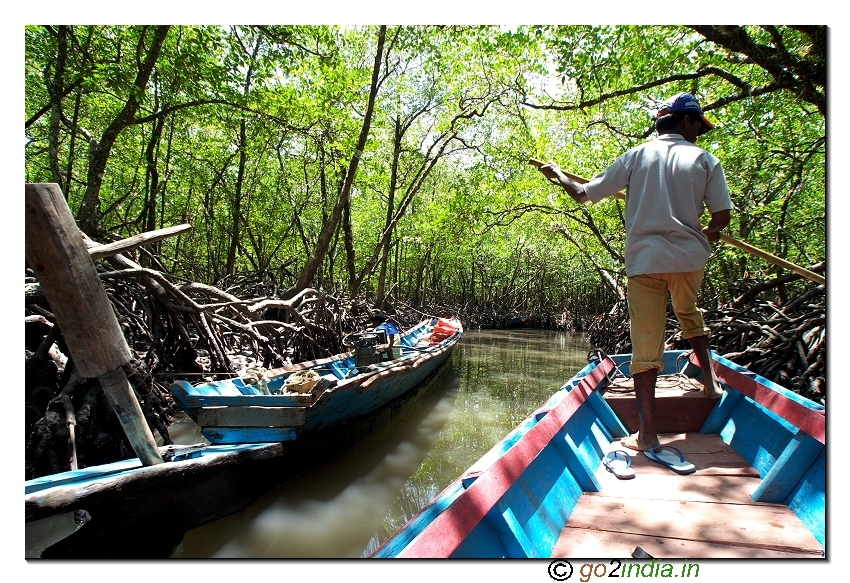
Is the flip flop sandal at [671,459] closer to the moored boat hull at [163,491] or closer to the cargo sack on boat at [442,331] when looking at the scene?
the moored boat hull at [163,491]

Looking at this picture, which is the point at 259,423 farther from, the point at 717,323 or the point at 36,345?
the point at 717,323

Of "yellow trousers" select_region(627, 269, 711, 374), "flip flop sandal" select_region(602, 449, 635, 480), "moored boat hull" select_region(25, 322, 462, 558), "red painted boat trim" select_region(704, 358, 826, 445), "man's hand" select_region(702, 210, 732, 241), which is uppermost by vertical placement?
"man's hand" select_region(702, 210, 732, 241)

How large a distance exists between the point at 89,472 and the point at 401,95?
1382 centimetres

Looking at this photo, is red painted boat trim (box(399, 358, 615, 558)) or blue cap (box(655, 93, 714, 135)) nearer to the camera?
red painted boat trim (box(399, 358, 615, 558))

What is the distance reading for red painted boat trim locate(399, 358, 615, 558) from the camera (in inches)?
52.4

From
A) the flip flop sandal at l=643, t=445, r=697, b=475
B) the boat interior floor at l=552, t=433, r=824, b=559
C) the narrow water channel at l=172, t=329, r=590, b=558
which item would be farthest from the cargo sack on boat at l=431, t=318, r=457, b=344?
the boat interior floor at l=552, t=433, r=824, b=559

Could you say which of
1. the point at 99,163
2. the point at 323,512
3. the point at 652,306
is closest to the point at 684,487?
the point at 652,306

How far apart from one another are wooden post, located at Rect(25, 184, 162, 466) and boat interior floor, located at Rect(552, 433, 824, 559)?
2.10 m

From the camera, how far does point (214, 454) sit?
3.09 meters

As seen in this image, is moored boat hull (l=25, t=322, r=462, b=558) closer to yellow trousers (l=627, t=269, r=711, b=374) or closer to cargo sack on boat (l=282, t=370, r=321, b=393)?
cargo sack on boat (l=282, t=370, r=321, b=393)

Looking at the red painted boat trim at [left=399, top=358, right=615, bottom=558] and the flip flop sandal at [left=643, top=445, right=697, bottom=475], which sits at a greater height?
the red painted boat trim at [left=399, top=358, right=615, bottom=558]

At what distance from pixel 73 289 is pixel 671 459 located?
2999mm

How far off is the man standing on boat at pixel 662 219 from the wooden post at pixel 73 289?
245 centimetres
